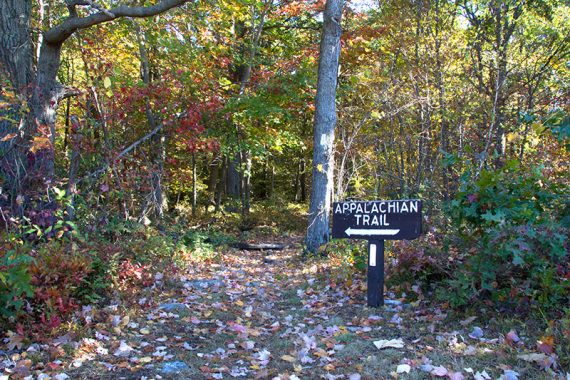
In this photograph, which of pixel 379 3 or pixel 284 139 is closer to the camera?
pixel 379 3

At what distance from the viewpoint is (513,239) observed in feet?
13.5

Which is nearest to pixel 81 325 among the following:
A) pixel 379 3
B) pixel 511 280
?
pixel 511 280

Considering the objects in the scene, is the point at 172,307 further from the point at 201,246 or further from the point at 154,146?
the point at 154,146

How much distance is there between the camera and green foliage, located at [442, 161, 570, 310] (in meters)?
4.12

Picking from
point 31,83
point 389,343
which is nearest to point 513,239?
point 389,343

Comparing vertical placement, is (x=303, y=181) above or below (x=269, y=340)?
above

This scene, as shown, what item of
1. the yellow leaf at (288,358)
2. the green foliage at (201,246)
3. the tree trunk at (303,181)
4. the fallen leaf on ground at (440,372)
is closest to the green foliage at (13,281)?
the yellow leaf at (288,358)

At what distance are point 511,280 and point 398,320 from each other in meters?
1.19

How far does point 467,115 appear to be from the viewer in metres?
10.1

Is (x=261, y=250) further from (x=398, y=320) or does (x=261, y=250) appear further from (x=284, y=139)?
(x=398, y=320)

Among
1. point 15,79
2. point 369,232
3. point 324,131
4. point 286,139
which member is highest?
point 286,139

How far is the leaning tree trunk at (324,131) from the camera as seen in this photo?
9711mm

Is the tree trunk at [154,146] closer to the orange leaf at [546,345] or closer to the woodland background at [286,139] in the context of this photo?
the woodland background at [286,139]

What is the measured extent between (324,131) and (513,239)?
6.00m
